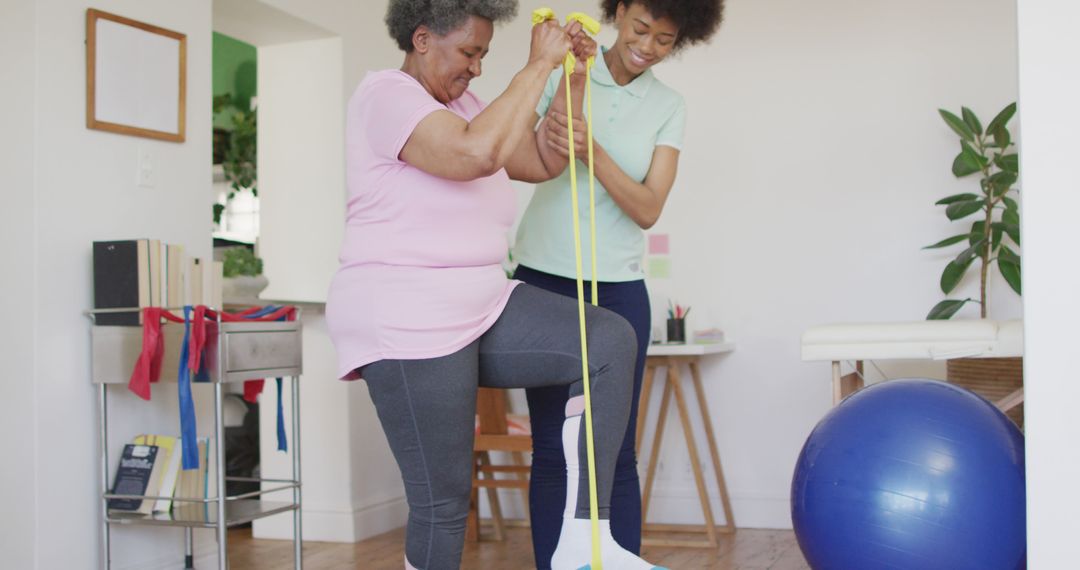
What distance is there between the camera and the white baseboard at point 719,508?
4199 millimetres

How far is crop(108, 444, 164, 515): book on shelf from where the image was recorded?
10.3 ft

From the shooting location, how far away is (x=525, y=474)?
4246 millimetres

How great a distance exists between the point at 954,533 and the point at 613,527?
2.18ft

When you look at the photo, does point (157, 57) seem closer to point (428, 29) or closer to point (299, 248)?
point (299, 248)

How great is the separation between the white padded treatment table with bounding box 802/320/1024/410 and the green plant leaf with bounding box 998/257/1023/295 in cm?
95

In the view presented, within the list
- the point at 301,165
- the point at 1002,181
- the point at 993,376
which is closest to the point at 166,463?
the point at 301,165

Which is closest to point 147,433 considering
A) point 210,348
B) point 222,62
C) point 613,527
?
point 210,348

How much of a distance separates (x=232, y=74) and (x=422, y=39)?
425 centimetres

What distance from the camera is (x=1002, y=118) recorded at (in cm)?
370

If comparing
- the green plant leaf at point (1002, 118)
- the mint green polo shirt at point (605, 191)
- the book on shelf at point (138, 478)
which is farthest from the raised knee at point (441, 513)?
the green plant leaf at point (1002, 118)

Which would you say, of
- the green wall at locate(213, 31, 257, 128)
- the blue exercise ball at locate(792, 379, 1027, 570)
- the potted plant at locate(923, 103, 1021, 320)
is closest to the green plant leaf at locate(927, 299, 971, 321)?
the potted plant at locate(923, 103, 1021, 320)

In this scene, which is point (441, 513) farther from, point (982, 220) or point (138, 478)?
point (982, 220)

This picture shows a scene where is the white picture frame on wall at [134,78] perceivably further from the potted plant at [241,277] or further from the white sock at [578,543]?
the white sock at [578,543]

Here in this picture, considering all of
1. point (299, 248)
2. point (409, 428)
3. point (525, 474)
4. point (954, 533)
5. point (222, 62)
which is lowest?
point (525, 474)
